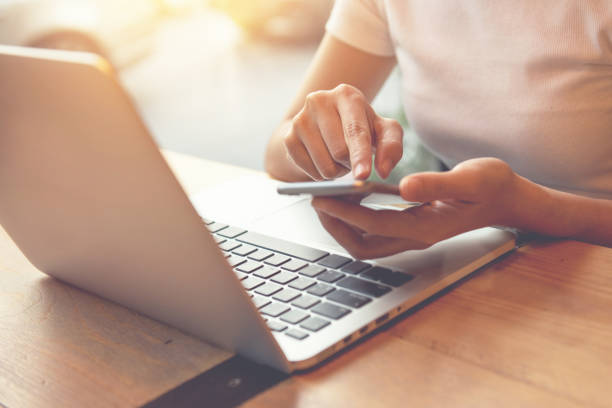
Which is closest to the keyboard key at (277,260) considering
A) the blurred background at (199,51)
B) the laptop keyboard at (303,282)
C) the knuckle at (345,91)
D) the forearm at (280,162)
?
the laptop keyboard at (303,282)

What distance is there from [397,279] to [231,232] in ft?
0.80

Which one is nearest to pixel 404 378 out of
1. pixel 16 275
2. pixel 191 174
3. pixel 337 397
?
pixel 337 397

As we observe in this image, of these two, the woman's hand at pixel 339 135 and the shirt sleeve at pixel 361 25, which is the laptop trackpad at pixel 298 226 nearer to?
the woman's hand at pixel 339 135

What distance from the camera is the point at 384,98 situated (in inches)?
93.1

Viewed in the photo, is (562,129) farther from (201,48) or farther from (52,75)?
(201,48)

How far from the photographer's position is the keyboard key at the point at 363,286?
60cm

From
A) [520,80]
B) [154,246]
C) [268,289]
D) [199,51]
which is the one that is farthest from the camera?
[199,51]

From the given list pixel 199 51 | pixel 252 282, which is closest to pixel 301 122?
pixel 252 282

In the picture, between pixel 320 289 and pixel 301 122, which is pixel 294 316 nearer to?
pixel 320 289

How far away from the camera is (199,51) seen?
3.79 meters

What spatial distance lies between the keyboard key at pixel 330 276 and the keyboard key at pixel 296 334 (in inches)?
3.3

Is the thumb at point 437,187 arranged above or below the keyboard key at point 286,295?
above

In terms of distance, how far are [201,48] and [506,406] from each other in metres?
3.56

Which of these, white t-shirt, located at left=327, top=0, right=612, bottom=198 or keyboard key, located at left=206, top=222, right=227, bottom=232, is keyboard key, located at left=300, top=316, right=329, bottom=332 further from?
white t-shirt, located at left=327, top=0, right=612, bottom=198
